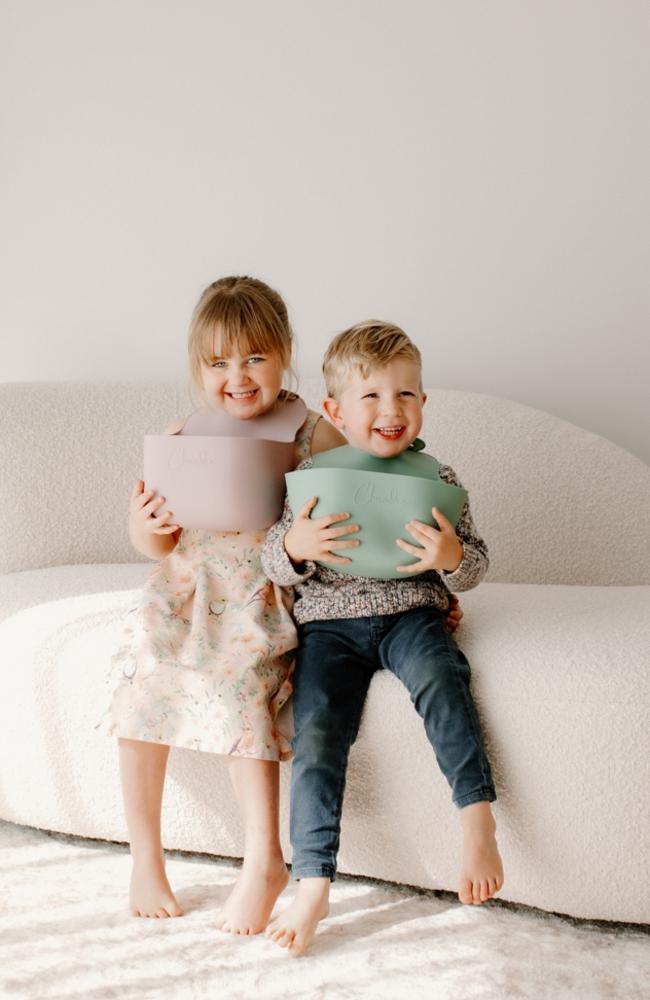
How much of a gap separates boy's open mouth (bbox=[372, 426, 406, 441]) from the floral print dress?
Answer: 0.18m

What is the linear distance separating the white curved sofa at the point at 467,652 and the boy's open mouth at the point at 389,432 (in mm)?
271

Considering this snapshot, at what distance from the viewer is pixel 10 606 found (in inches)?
64.4

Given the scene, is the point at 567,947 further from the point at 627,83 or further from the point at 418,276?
the point at 627,83

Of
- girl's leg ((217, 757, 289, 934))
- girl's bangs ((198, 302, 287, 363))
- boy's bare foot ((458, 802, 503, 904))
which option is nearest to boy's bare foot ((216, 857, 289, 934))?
girl's leg ((217, 757, 289, 934))

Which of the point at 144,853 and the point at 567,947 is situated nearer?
the point at 567,947

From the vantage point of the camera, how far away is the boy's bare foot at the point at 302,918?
1.19m

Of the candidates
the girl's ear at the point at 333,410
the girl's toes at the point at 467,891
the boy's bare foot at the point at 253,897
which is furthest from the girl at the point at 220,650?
the girl's toes at the point at 467,891

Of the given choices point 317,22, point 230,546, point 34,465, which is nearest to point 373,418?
point 230,546

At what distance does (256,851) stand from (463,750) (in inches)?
11.6

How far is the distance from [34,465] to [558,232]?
1.10 meters

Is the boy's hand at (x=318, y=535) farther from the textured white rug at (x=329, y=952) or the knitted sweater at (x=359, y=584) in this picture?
the textured white rug at (x=329, y=952)

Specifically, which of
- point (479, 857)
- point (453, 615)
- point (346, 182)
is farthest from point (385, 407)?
point (346, 182)

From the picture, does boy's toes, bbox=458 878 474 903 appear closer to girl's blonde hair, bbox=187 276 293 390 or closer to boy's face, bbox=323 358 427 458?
boy's face, bbox=323 358 427 458

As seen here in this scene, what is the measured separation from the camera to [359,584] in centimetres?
140
